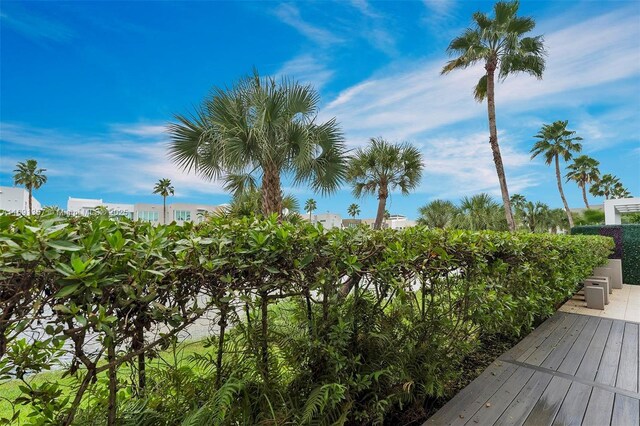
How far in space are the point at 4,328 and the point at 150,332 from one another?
16.3 inches

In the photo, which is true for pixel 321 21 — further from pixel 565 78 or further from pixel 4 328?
pixel 565 78

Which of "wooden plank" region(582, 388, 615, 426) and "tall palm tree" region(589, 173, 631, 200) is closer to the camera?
"wooden plank" region(582, 388, 615, 426)

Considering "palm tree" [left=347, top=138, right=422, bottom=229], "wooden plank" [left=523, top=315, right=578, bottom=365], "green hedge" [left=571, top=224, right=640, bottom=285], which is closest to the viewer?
"wooden plank" [left=523, top=315, right=578, bottom=365]

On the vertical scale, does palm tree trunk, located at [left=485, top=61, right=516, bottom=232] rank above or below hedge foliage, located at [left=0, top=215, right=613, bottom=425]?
above

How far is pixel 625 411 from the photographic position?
215 cm

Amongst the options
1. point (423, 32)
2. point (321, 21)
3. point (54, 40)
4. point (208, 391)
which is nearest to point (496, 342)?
point (208, 391)

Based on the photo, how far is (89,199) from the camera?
3797cm

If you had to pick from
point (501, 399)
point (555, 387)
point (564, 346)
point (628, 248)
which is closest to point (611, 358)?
point (564, 346)

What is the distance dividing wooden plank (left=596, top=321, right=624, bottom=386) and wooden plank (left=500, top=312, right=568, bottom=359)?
53cm

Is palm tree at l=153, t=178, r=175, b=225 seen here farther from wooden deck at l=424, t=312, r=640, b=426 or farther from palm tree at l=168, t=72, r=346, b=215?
wooden deck at l=424, t=312, r=640, b=426

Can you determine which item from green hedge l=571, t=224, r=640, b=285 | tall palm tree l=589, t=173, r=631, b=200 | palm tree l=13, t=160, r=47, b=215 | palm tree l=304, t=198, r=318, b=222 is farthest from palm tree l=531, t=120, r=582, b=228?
palm tree l=13, t=160, r=47, b=215

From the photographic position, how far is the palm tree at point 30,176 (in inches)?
1260

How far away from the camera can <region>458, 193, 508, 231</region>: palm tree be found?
19656mm

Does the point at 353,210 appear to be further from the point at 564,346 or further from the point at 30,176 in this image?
the point at 564,346
